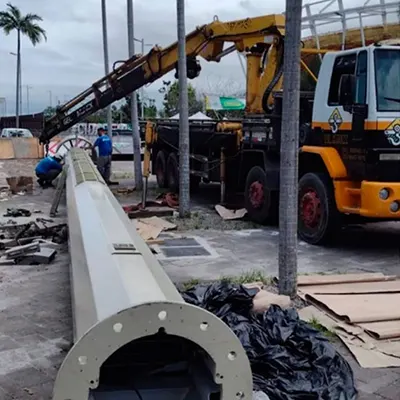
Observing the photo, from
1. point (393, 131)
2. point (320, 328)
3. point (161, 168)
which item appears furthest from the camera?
point (161, 168)

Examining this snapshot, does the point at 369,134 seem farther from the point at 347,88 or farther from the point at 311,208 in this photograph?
the point at 311,208

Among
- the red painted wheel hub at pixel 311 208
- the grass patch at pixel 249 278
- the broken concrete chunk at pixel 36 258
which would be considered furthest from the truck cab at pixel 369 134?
the broken concrete chunk at pixel 36 258

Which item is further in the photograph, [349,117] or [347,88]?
[349,117]

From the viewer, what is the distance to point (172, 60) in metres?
15.0

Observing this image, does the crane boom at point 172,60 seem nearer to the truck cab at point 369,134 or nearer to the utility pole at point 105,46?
the utility pole at point 105,46

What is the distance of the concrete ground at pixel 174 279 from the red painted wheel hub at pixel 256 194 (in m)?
0.68

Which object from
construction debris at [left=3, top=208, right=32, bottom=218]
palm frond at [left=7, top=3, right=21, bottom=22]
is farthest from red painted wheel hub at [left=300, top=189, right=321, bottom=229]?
palm frond at [left=7, top=3, right=21, bottom=22]

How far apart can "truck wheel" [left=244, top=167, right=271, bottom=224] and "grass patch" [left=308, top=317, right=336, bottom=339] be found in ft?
17.5

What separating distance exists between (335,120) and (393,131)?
3.13 feet

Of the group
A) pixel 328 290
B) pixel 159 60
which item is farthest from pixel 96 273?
pixel 159 60

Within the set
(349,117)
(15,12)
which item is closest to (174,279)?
(349,117)

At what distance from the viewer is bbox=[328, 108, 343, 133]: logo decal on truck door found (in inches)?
348

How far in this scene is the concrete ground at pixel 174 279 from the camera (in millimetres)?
4719

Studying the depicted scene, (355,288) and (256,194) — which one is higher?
(256,194)
